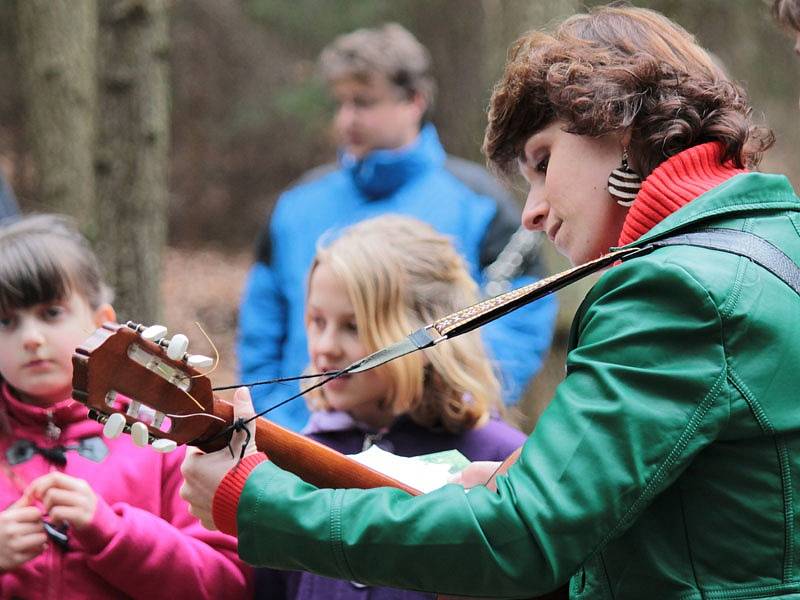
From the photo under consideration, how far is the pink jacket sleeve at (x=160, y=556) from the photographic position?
109 inches

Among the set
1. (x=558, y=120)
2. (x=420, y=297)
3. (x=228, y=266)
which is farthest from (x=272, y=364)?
(x=228, y=266)

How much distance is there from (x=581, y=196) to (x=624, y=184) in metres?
0.08

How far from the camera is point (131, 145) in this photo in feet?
20.0

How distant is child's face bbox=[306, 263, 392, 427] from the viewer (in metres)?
3.25

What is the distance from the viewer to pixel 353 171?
516cm

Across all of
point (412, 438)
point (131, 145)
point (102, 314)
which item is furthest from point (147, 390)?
point (131, 145)

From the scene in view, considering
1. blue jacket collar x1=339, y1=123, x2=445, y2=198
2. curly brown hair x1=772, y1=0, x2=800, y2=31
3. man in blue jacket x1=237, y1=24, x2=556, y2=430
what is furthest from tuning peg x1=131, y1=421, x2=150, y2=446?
blue jacket collar x1=339, y1=123, x2=445, y2=198

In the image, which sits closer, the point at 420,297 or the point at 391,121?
the point at 420,297

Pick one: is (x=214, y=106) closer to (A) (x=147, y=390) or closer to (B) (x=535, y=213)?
(B) (x=535, y=213)

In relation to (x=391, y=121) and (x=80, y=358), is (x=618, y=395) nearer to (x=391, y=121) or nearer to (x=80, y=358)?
(x=80, y=358)

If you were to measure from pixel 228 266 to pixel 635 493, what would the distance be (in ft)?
51.2

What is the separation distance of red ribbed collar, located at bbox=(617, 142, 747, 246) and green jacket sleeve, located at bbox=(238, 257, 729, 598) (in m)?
0.19

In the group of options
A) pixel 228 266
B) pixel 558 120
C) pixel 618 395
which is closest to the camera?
pixel 618 395

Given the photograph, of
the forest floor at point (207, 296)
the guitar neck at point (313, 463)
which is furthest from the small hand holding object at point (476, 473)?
the forest floor at point (207, 296)
